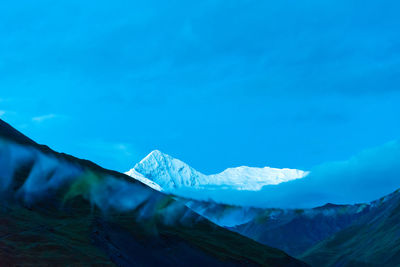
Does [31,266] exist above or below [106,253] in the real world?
below

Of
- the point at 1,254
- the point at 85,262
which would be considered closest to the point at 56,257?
the point at 85,262

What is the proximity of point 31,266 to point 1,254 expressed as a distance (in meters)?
9.40

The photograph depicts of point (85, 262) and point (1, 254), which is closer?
point (1, 254)

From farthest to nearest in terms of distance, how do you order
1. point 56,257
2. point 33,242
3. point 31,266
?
point 33,242
point 56,257
point 31,266

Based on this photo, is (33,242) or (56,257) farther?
(33,242)

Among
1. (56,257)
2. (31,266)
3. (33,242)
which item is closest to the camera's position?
(31,266)

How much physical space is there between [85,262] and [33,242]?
2318cm

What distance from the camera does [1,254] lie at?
160 metres

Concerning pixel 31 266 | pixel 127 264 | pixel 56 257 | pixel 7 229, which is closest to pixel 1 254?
pixel 31 266

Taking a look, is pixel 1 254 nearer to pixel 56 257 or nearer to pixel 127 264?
pixel 56 257

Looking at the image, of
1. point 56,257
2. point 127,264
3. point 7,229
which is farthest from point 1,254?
point 127,264

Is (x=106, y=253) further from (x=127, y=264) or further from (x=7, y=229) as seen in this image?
(x=7, y=229)

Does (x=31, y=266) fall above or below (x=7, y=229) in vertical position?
below

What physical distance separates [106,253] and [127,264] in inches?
336
